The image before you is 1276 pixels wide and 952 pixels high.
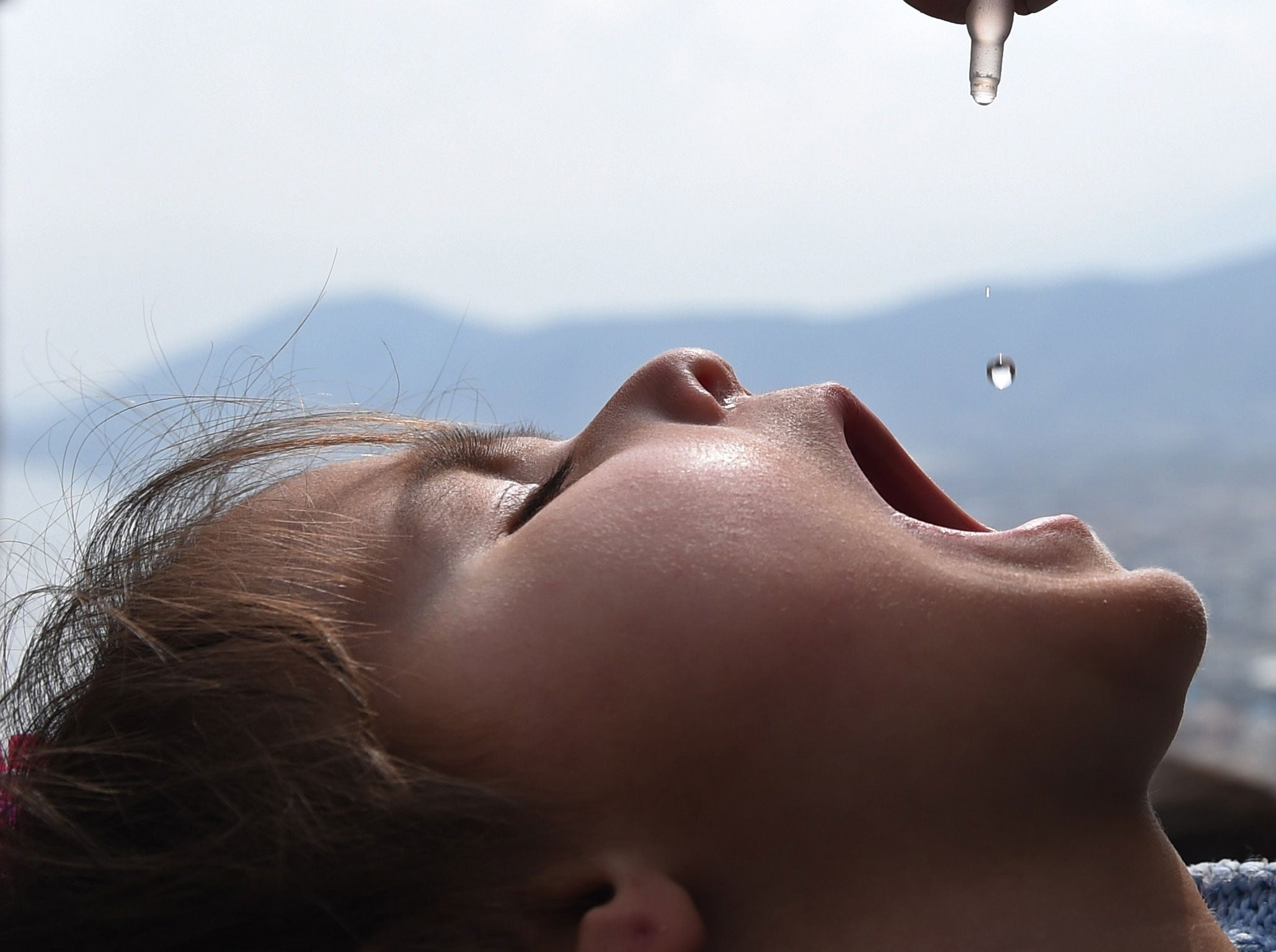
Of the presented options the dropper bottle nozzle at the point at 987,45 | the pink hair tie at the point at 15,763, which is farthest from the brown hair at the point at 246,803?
the dropper bottle nozzle at the point at 987,45

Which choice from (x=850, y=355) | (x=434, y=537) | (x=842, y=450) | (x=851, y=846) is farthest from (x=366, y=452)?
(x=850, y=355)

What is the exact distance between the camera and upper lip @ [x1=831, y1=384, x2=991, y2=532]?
0.81 m

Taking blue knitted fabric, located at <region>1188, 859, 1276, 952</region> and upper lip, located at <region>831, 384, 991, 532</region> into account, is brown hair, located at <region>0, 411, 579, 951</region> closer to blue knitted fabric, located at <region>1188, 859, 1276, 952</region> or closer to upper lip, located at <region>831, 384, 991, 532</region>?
upper lip, located at <region>831, 384, 991, 532</region>

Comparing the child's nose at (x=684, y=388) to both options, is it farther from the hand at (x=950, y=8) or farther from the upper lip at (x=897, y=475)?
the hand at (x=950, y=8)

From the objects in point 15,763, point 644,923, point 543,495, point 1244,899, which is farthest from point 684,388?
point 1244,899

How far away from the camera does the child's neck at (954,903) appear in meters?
0.61

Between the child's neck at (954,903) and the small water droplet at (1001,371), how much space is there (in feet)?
1.64

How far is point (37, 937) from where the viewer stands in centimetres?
66

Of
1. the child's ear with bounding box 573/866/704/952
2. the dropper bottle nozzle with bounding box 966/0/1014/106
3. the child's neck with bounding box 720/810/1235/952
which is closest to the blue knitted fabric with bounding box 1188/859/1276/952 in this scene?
the child's neck with bounding box 720/810/1235/952

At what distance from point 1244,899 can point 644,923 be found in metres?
0.62

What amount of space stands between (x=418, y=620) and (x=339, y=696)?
0.06 meters

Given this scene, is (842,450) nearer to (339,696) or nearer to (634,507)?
(634,507)

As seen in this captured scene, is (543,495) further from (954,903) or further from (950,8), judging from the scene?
(950,8)

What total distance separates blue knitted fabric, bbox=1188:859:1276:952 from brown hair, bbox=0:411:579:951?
648 mm
